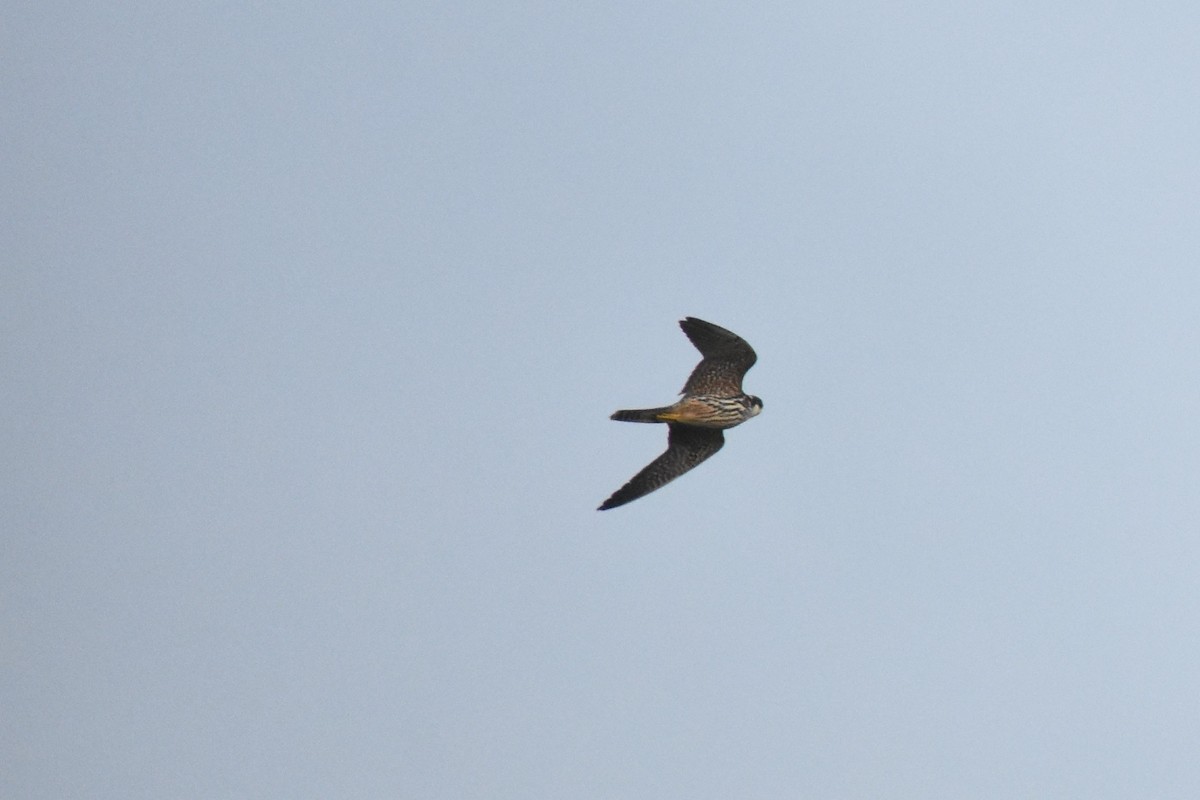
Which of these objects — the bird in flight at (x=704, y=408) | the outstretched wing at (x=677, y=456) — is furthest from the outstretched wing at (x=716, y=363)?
the outstretched wing at (x=677, y=456)

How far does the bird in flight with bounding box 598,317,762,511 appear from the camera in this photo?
107ft

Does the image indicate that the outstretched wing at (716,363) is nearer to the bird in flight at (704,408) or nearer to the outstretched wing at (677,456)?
the bird in flight at (704,408)

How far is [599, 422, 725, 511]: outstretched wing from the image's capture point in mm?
32938

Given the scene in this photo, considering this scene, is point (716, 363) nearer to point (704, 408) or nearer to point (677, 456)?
point (704, 408)

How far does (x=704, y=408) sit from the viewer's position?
32.5m

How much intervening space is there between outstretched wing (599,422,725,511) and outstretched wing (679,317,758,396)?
0.85 m

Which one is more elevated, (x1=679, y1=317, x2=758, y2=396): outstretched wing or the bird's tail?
(x1=679, y1=317, x2=758, y2=396): outstretched wing

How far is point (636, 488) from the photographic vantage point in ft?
108

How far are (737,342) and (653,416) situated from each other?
250cm

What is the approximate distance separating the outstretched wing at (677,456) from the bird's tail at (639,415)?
1363 mm

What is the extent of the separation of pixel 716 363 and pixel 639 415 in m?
2.63

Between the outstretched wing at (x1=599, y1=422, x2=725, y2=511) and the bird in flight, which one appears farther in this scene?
the outstretched wing at (x1=599, y1=422, x2=725, y2=511)

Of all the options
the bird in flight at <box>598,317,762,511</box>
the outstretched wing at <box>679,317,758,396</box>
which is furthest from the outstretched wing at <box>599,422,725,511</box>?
the outstretched wing at <box>679,317,758,396</box>

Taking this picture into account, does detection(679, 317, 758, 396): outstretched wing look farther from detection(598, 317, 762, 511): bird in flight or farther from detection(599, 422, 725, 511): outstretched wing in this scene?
detection(599, 422, 725, 511): outstretched wing
